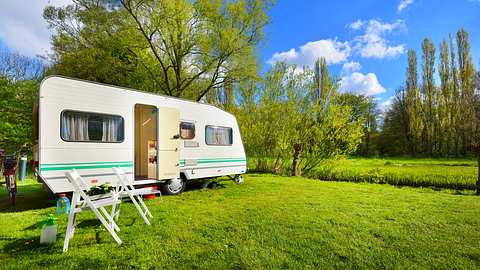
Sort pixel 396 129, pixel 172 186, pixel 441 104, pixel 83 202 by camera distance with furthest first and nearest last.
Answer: pixel 396 129 < pixel 441 104 < pixel 172 186 < pixel 83 202

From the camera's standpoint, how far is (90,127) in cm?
515

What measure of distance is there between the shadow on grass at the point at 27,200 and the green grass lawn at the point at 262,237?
0.30 ft

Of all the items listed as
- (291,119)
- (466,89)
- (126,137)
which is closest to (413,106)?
(466,89)

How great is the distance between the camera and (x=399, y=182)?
11219 millimetres

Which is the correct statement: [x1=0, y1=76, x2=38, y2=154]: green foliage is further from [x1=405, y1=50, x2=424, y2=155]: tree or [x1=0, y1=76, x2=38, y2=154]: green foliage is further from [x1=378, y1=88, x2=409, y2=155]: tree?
[x1=378, y1=88, x2=409, y2=155]: tree

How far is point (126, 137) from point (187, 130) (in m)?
1.67

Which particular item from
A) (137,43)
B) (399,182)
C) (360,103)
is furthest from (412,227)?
(360,103)

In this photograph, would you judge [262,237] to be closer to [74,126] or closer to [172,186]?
[172,186]

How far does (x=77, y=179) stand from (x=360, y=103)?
41.5 metres

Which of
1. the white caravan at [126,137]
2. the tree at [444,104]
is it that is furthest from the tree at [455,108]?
the white caravan at [126,137]

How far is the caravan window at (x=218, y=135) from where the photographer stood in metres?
7.35

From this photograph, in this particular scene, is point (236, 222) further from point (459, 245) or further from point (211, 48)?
point (211, 48)

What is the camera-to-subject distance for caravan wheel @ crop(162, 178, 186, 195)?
6.57 m

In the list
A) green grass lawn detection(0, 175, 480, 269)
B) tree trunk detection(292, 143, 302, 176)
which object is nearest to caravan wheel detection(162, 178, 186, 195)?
green grass lawn detection(0, 175, 480, 269)
